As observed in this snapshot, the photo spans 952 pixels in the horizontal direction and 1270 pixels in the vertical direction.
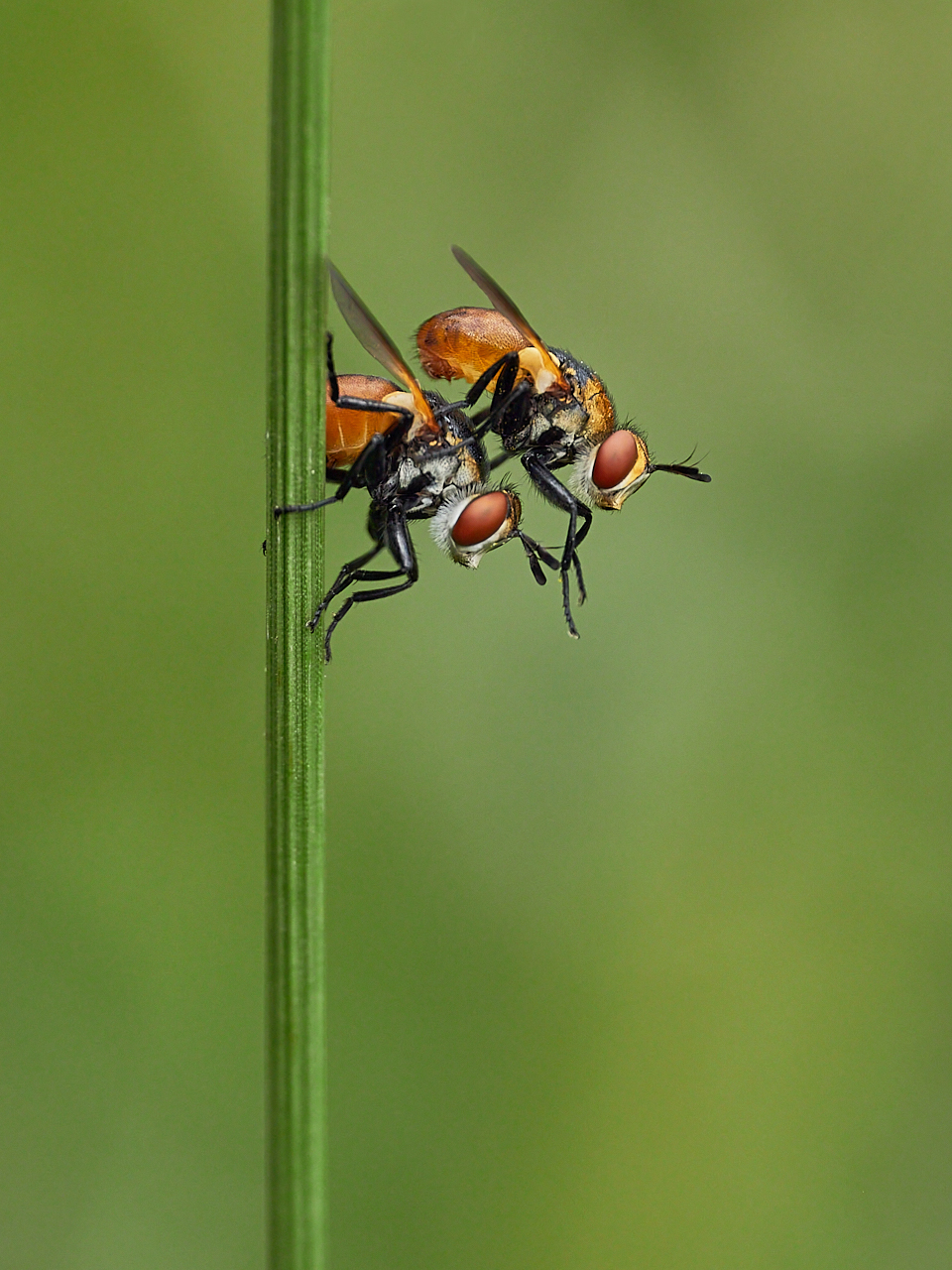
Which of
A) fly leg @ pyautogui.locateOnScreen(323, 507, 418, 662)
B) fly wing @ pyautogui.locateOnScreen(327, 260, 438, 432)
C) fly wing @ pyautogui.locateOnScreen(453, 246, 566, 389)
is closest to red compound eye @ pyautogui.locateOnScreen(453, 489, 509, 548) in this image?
fly leg @ pyautogui.locateOnScreen(323, 507, 418, 662)

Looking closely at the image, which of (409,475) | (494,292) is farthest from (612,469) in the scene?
(494,292)

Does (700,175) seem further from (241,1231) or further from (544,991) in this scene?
(241,1231)

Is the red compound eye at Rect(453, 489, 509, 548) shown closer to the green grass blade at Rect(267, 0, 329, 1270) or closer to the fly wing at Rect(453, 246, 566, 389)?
the fly wing at Rect(453, 246, 566, 389)

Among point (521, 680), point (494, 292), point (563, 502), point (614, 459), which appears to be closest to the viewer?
point (494, 292)

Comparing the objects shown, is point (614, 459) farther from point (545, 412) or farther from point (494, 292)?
point (494, 292)

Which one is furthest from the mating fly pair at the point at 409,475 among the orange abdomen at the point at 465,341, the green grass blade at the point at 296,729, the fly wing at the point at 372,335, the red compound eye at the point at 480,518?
the green grass blade at the point at 296,729
